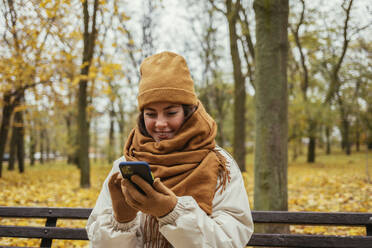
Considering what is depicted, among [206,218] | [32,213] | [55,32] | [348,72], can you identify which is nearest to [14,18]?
[55,32]

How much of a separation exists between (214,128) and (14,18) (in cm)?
767

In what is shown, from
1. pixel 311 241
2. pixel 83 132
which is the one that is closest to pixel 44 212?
pixel 311 241

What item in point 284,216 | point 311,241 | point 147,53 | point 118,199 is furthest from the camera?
point 147,53

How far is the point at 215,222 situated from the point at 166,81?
2.54 ft

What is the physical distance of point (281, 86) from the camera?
11.8 feet

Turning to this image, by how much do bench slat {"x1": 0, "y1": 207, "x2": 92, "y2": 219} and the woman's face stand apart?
1.33 metres

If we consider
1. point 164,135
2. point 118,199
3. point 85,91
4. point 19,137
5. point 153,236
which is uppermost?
point 85,91

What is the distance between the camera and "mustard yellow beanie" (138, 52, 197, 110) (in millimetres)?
1717

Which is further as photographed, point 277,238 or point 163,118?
point 277,238

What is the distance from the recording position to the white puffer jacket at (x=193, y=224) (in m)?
1.42

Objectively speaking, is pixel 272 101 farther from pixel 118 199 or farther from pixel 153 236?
pixel 118 199

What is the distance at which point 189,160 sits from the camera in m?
1.70

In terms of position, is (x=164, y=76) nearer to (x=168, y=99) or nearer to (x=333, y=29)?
(x=168, y=99)

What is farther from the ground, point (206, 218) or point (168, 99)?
point (168, 99)
